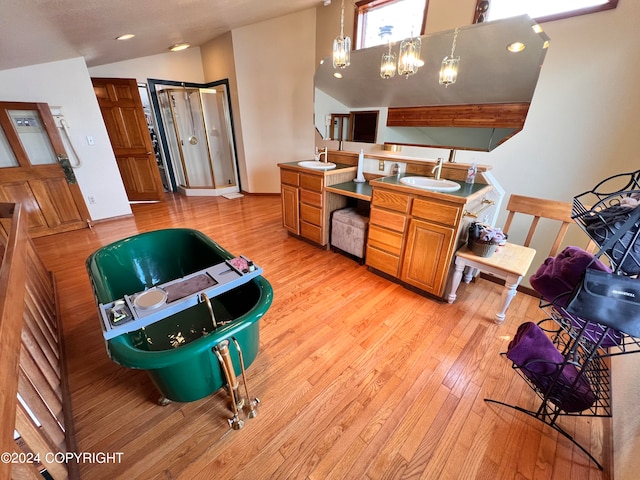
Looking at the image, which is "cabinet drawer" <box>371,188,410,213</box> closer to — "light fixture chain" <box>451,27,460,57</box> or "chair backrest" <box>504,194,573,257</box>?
"chair backrest" <box>504,194,573,257</box>

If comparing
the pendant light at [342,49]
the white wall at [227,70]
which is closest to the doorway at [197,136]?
the white wall at [227,70]

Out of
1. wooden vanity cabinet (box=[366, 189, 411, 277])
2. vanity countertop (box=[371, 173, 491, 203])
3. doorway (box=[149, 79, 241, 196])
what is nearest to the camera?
vanity countertop (box=[371, 173, 491, 203])

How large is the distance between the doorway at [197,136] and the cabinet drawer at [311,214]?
274 centimetres

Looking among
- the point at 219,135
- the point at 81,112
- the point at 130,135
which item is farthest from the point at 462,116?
the point at 130,135

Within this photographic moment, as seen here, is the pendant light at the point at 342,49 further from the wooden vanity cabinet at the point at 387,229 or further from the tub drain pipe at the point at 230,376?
the tub drain pipe at the point at 230,376

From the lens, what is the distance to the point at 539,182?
2371mm

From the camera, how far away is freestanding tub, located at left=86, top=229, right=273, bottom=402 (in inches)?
38.8

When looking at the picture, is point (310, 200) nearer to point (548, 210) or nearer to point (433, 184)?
point (433, 184)

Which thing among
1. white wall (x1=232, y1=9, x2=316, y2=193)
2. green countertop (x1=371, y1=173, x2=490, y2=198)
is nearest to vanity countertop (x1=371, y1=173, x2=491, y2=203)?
green countertop (x1=371, y1=173, x2=490, y2=198)

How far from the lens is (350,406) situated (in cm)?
132

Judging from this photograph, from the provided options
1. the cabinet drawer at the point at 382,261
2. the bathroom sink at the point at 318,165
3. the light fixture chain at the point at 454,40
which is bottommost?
the cabinet drawer at the point at 382,261

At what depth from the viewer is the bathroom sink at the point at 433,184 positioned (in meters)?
1.87

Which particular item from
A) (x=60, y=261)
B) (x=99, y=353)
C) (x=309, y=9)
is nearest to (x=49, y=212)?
(x=60, y=261)

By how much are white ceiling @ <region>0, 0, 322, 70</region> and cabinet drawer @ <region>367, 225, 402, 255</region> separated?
2466 mm
